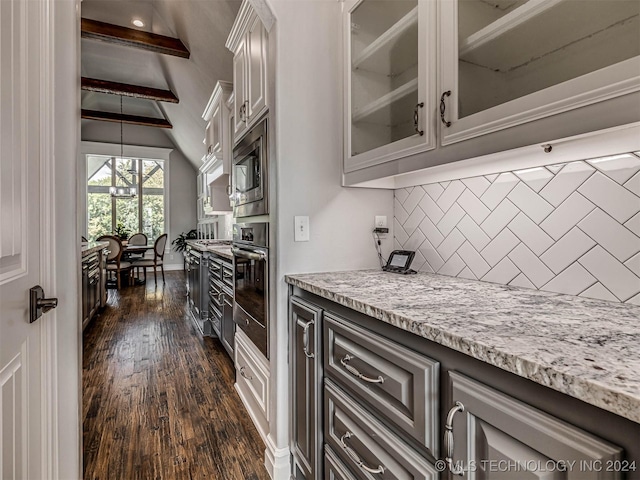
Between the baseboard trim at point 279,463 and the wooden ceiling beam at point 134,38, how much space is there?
4.61m

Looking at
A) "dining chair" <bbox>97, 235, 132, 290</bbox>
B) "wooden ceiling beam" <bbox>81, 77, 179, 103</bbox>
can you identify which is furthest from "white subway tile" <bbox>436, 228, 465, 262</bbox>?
"wooden ceiling beam" <bbox>81, 77, 179, 103</bbox>

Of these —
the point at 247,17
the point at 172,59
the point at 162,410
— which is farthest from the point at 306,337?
the point at 172,59

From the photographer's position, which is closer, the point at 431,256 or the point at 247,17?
the point at 431,256

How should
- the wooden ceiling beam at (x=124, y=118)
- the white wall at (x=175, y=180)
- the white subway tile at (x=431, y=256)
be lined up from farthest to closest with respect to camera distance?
the white wall at (x=175, y=180), the wooden ceiling beam at (x=124, y=118), the white subway tile at (x=431, y=256)

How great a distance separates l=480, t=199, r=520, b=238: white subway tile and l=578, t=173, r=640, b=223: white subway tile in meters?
0.22

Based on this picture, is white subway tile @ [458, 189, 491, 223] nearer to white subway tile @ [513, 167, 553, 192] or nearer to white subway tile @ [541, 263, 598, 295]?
white subway tile @ [513, 167, 553, 192]

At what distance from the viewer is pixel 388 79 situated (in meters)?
1.37

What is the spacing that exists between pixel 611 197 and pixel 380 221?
0.94 metres

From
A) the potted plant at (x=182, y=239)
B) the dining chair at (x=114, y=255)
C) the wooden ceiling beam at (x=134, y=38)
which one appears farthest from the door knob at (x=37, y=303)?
the potted plant at (x=182, y=239)

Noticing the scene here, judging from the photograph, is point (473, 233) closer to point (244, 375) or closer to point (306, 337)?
point (306, 337)

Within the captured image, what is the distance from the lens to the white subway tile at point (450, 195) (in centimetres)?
142

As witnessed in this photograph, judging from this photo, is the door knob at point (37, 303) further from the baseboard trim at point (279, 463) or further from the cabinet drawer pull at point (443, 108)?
the cabinet drawer pull at point (443, 108)

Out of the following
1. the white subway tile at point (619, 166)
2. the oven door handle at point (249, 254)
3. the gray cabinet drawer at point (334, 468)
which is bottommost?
the gray cabinet drawer at point (334, 468)

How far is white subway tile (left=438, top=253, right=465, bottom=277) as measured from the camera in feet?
4.64
